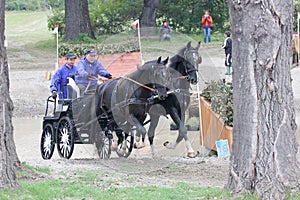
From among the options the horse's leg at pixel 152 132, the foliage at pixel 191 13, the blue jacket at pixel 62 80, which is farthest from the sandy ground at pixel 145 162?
the foliage at pixel 191 13

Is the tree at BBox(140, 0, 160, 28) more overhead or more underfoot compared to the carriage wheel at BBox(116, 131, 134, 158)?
more overhead

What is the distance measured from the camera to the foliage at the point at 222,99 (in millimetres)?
13641

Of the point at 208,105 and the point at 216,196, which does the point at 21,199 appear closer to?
the point at 216,196

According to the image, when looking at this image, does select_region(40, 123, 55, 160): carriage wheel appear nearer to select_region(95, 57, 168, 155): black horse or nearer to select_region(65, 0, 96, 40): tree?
select_region(95, 57, 168, 155): black horse

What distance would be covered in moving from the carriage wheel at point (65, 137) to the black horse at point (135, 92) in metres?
0.91

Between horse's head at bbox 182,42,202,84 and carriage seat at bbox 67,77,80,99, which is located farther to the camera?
carriage seat at bbox 67,77,80,99

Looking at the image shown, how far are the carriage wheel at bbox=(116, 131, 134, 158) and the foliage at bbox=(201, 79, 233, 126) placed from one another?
1.64m

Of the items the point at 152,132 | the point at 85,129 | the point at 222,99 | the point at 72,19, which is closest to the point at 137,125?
the point at 152,132

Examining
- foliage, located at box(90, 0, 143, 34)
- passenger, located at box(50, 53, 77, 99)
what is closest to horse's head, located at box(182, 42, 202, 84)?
passenger, located at box(50, 53, 77, 99)

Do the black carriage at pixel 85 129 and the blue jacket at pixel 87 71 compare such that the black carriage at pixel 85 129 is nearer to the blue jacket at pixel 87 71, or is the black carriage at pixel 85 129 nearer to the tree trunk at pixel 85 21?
the blue jacket at pixel 87 71

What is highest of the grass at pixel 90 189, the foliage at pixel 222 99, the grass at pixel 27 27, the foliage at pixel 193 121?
the foliage at pixel 222 99

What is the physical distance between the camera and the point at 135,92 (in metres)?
13.0

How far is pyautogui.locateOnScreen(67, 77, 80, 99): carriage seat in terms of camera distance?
1383 centimetres

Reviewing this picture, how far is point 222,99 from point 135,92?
189cm
